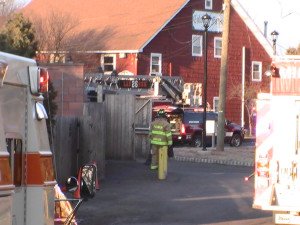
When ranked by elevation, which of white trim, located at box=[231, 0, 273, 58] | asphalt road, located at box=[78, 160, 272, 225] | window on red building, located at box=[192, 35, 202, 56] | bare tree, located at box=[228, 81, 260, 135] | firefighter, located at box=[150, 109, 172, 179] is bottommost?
asphalt road, located at box=[78, 160, 272, 225]

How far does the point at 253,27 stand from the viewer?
168 ft

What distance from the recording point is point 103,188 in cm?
1802

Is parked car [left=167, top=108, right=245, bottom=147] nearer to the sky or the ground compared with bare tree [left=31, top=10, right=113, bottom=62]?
nearer to the ground

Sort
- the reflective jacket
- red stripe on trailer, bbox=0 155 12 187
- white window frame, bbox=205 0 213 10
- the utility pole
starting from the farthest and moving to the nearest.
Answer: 1. white window frame, bbox=205 0 213 10
2. the utility pole
3. the reflective jacket
4. red stripe on trailer, bbox=0 155 12 187

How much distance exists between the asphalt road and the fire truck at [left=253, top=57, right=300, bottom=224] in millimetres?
2097

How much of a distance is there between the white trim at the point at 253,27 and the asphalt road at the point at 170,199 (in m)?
28.2

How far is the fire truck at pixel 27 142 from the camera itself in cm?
682

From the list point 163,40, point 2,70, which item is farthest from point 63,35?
point 2,70

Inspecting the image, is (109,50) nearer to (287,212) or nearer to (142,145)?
(142,145)

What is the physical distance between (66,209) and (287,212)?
11.4 feet

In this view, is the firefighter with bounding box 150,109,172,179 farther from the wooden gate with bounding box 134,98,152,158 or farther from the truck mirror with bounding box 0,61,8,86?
the truck mirror with bounding box 0,61,8,86

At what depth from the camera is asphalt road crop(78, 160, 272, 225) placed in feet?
46.8

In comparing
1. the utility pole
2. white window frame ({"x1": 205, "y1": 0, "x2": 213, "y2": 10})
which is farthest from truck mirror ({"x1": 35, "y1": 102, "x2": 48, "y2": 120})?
white window frame ({"x1": 205, "y1": 0, "x2": 213, "y2": 10})

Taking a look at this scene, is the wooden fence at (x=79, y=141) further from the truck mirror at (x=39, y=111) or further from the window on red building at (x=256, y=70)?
the window on red building at (x=256, y=70)
